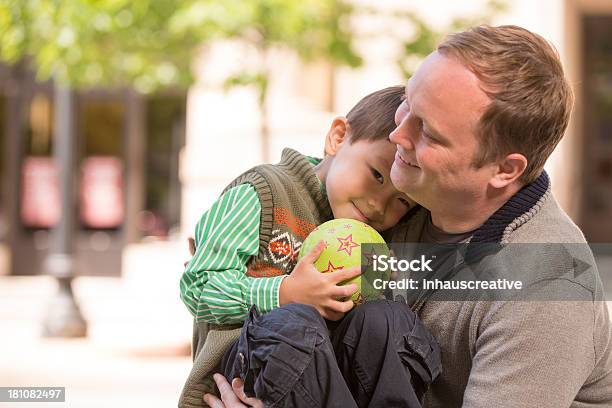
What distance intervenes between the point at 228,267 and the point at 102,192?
1407 centimetres

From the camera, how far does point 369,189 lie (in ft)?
9.42

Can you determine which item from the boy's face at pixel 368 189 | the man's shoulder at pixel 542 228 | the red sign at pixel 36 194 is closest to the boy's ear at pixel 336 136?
the boy's face at pixel 368 189

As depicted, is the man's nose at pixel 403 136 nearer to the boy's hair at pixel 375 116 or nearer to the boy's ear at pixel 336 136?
the boy's hair at pixel 375 116

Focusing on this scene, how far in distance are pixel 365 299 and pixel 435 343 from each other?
208mm

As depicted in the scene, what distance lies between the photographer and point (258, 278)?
271cm

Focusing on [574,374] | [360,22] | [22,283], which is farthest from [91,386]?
[22,283]

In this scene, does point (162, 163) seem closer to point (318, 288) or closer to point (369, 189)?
point (369, 189)

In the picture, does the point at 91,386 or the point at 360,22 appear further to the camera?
the point at 360,22

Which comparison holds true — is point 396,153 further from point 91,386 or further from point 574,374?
point 91,386

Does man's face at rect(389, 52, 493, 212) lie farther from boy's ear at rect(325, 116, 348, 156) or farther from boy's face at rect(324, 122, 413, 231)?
boy's ear at rect(325, 116, 348, 156)

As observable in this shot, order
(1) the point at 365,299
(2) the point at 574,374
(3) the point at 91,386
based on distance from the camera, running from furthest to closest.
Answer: (3) the point at 91,386
(1) the point at 365,299
(2) the point at 574,374

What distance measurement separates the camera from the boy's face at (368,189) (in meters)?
2.86

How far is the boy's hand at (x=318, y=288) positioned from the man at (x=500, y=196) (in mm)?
232

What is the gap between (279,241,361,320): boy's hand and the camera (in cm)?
257
